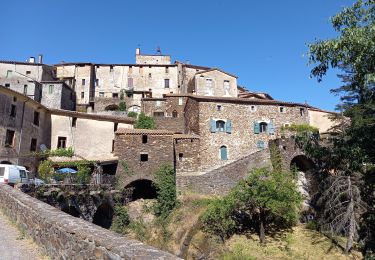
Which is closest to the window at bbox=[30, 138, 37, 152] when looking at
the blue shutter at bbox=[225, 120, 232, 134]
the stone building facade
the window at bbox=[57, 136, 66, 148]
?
the stone building facade

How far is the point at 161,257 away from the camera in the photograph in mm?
3908

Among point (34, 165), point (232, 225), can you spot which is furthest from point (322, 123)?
point (34, 165)

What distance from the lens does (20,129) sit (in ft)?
95.6

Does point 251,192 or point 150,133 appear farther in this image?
point 150,133

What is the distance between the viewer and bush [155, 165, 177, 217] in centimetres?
2591

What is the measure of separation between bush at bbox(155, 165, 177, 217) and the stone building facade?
11.7 m

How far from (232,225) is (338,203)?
7024mm

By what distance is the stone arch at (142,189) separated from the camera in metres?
28.7

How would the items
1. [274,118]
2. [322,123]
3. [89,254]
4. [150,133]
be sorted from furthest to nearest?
[322,123], [274,118], [150,133], [89,254]

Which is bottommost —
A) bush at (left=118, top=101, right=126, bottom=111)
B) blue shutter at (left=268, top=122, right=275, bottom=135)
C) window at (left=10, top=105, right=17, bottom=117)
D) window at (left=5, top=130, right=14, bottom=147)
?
window at (left=5, top=130, right=14, bottom=147)

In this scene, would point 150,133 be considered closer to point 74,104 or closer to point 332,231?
point 332,231

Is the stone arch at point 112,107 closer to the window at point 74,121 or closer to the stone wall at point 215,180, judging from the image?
the window at point 74,121

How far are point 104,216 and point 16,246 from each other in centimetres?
1845

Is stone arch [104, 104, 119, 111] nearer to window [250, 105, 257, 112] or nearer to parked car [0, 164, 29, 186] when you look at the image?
window [250, 105, 257, 112]
